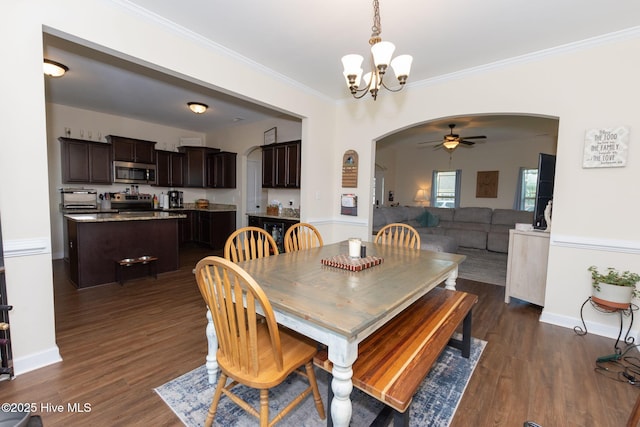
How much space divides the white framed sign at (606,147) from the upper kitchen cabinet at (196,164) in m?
6.25

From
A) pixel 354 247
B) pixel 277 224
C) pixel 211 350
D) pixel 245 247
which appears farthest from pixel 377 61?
pixel 277 224

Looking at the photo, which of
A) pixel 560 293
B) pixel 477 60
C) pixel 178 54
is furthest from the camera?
pixel 477 60

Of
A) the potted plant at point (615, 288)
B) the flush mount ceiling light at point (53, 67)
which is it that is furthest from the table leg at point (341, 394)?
the flush mount ceiling light at point (53, 67)

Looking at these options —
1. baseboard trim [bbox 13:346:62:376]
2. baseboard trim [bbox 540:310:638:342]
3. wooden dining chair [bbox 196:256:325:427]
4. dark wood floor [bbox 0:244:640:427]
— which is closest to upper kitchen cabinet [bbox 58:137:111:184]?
dark wood floor [bbox 0:244:640:427]

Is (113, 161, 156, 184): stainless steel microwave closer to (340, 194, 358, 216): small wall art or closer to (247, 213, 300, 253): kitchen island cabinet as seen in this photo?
(247, 213, 300, 253): kitchen island cabinet

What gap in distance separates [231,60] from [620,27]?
352 centimetres

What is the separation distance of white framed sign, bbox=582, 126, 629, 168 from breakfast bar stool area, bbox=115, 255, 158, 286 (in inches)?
202

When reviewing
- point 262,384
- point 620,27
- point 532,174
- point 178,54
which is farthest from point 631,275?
point 532,174

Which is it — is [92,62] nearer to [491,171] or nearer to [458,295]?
[458,295]

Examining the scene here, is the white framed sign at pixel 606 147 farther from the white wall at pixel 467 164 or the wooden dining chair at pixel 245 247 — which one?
the white wall at pixel 467 164

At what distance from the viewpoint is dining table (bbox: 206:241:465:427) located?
45.7 inches

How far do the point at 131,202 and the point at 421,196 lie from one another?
290 inches

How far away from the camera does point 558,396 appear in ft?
5.86

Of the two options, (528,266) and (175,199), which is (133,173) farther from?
(528,266)
